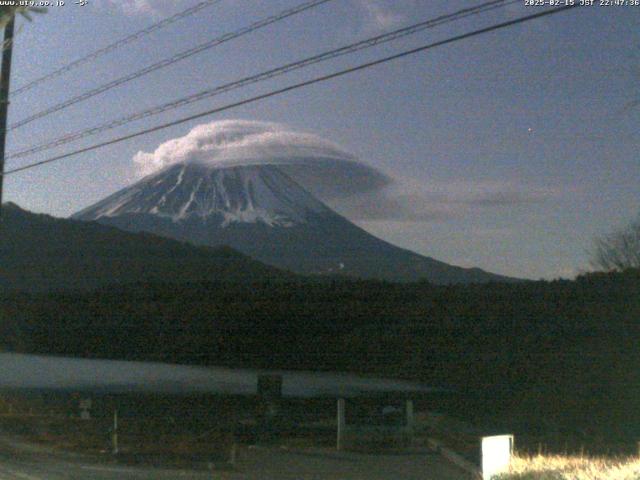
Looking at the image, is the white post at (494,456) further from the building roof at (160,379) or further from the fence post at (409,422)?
the building roof at (160,379)

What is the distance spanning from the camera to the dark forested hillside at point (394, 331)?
2614 cm

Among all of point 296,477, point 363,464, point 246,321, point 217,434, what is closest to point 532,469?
point 296,477

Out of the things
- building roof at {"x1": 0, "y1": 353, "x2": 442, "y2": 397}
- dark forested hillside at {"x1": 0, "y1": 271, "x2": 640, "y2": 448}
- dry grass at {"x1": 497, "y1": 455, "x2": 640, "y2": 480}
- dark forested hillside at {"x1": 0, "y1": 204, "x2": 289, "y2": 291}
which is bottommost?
dry grass at {"x1": 497, "y1": 455, "x2": 640, "y2": 480}

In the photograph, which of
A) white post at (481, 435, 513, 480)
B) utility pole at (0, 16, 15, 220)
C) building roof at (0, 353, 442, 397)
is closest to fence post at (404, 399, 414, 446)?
white post at (481, 435, 513, 480)

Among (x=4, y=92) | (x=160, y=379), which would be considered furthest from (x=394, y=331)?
(x=4, y=92)

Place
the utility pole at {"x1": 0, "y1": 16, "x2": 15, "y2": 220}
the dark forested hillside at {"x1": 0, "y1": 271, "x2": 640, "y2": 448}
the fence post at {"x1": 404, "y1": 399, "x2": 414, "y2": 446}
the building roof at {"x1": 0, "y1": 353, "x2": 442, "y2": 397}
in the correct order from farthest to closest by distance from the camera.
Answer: the dark forested hillside at {"x1": 0, "y1": 271, "x2": 640, "y2": 448} → the building roof at {"x1": 0, "y1": 353, "x2": 442, "y2": 397} → the utility pole at {"x1": 0, "y1": 16, "x2": 15, "y2": 220} → the fence post at {"x1": 404, "y1": 399, "x2": 414, "y2": 446}

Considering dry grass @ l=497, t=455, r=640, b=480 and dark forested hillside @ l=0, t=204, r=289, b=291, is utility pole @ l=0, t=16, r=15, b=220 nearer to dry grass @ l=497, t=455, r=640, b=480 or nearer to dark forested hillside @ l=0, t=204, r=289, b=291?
dry grass @ l=497, t=455, r=640, b=480

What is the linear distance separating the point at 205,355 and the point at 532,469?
23.9 meters

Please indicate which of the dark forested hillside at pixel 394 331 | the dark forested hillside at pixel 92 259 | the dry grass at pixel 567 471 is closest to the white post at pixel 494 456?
the dry grass at pixel 567 471

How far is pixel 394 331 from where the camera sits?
1178 inches

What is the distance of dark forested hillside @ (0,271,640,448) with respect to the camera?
85.8ft

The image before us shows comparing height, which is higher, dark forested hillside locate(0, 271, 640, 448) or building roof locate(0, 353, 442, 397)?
dark forested hillside locate(0, 271, 640, 448)

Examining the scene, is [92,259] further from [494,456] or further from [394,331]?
[494,456]

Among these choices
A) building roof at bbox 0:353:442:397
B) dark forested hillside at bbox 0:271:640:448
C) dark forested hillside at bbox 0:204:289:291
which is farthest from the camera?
dark forested hillside at bbox 0:204:289:291
